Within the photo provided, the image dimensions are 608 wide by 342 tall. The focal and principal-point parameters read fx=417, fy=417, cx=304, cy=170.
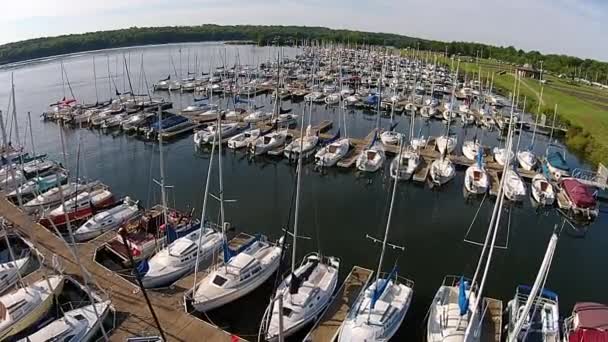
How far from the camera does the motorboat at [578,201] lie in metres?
45.7

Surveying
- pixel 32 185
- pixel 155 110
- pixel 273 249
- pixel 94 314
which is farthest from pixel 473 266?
pixel 155 110

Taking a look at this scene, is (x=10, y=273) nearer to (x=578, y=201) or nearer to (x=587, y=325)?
(x=587, y=325)

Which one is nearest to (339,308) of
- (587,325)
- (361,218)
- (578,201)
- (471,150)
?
(587,325)

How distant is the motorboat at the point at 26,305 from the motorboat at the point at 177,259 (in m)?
5.79

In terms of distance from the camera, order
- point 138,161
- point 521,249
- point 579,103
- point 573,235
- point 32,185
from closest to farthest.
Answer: point 521,249, point 573,235, point 32,185, point 138,161, point 579,103

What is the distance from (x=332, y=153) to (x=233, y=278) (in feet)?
108

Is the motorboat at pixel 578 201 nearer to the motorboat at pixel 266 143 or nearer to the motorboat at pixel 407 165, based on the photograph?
the motorboat at pixel 407 165

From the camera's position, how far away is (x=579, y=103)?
95312 mm

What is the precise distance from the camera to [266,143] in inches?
2456

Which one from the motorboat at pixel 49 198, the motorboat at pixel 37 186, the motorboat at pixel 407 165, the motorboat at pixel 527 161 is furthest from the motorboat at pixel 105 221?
the motorboat at pixel 527 161

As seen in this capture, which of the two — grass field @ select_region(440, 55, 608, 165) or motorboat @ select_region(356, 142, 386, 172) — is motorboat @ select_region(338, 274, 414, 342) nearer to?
motorboat @ select_region(356, 142, 386, 172)

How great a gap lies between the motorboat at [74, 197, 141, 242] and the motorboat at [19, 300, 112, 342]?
12.7m

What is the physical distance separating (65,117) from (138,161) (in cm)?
2946

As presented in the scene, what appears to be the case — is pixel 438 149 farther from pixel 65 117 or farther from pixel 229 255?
pixel 65 117
